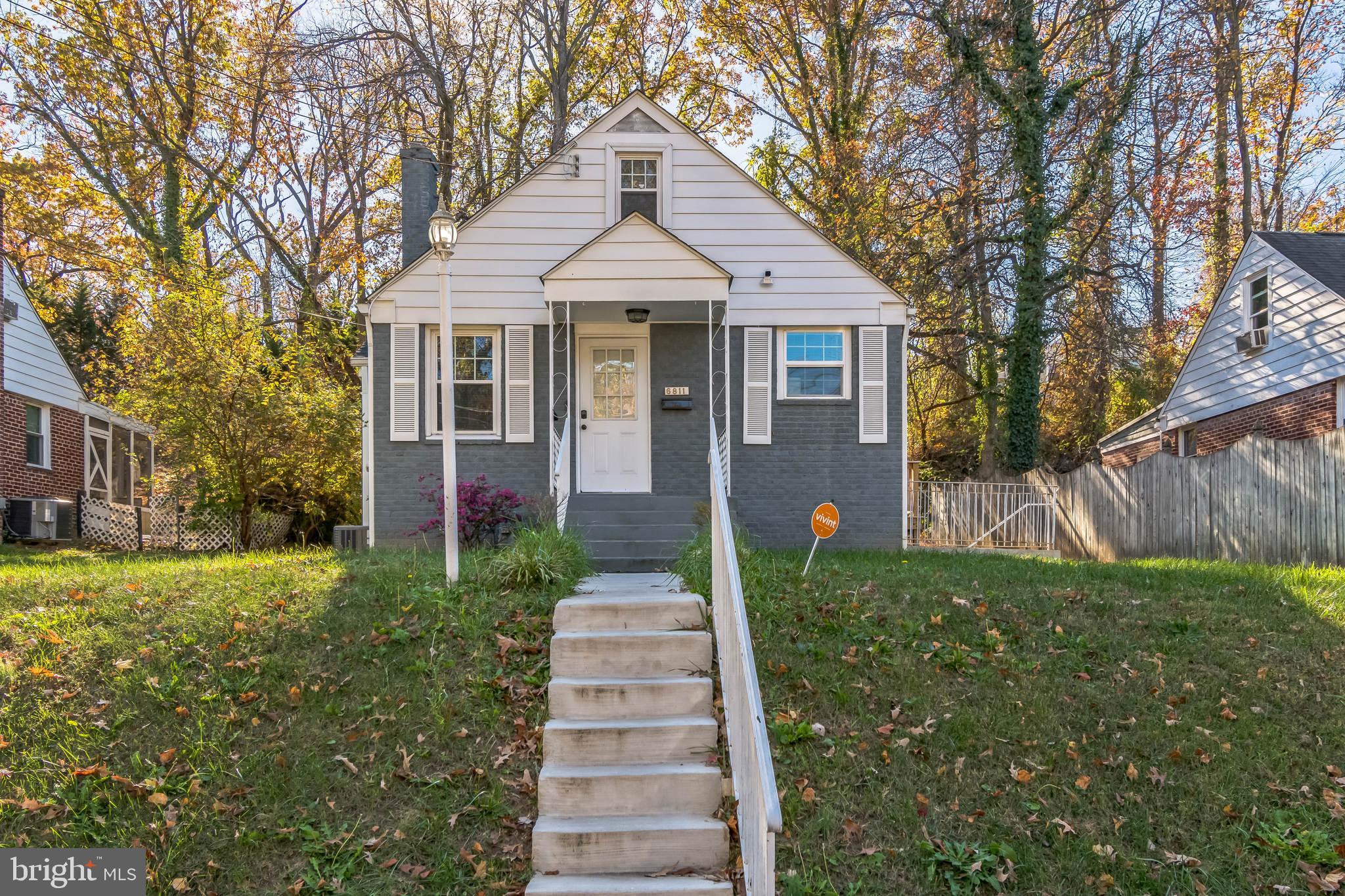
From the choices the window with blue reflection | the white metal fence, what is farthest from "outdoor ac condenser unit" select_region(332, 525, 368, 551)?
the white metal fence

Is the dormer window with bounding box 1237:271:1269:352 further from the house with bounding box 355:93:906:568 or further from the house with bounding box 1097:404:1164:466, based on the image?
the house with bounding box 355:93:906:568

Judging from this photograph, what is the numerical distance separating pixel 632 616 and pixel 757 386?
6153 millimetres

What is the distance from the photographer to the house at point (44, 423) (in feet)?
51.0

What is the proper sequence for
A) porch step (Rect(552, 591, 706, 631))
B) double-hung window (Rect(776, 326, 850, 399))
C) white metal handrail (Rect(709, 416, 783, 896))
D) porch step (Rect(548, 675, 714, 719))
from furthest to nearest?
double-hung window (Rect(776, 326, 850, 399)) → porch step (Rect(552, 591, 706, 631)) → porch step (Rect(548, 675, 714, 719)) → white metal handrail (Rect(709, 416, 783, 896))

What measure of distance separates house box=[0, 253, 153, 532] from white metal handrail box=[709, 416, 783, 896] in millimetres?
15058

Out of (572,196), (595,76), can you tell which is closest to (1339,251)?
(572,196)

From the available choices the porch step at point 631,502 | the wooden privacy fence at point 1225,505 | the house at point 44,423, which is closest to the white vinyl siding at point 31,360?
the house at point 44,423

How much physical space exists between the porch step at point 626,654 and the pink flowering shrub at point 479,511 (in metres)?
4.97

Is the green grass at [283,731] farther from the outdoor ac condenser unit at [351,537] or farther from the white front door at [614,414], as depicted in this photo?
the white front door at [614,414]

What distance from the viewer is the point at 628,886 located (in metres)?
4.43

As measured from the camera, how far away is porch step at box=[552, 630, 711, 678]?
5957 mm

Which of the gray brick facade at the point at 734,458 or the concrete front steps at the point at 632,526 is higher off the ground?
the gray brick facade at the point at 734,458

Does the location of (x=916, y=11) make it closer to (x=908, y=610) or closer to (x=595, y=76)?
(x=595, y=76)

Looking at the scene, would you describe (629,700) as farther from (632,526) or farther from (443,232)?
(632,526)
